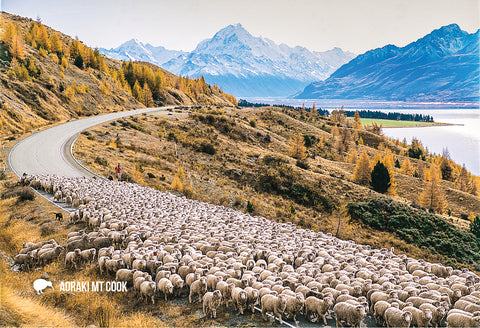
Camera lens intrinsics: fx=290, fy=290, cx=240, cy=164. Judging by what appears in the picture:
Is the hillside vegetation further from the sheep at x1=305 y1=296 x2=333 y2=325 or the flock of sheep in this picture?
the sheep at x1=305 y1=296 x2=333 y2=325

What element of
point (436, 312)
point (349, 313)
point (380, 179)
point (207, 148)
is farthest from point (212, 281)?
point (380, 179)

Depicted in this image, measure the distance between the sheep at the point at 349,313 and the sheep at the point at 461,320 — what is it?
2.85 metres

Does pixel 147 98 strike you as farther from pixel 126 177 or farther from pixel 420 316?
pixel 420 316

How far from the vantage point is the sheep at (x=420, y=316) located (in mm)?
9586

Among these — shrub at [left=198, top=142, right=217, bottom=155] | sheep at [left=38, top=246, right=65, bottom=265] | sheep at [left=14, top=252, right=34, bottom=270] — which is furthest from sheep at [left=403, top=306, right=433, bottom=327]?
shrub at [left=198, top=142, right=217, bottom=155]

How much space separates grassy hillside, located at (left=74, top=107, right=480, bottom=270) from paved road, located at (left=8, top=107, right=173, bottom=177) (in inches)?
83.2

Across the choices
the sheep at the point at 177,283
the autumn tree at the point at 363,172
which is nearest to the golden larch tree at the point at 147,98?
the autumn tree at the point at 363,172

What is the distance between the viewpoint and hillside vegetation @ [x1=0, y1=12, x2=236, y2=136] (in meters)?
62.8

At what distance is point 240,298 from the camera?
10.7m

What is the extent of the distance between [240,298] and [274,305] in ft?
4.20

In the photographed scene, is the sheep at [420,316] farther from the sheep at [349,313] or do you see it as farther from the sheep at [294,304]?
the sheep at [294,304]

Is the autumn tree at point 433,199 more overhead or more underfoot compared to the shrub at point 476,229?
more overhead

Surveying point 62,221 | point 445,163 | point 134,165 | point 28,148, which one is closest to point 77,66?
point 28,148

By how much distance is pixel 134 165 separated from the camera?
44812 millimetres
